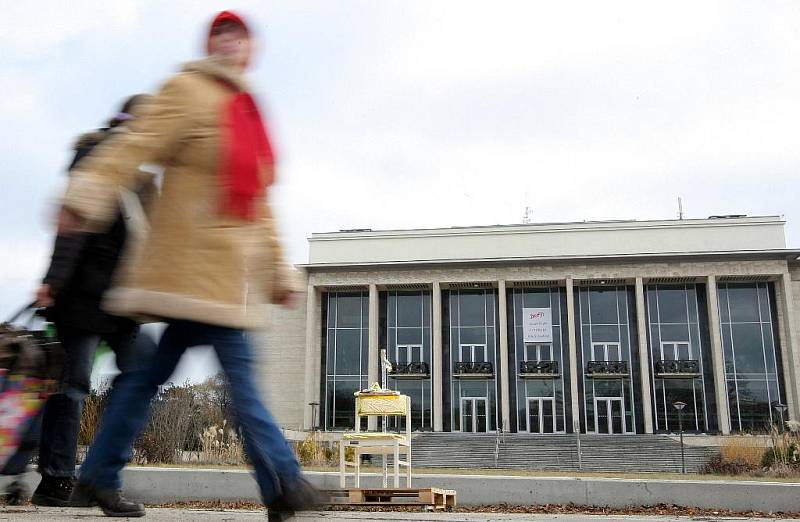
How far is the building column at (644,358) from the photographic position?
42969mm

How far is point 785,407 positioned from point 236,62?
A: 43.4 meters

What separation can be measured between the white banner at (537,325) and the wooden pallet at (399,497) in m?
38.3

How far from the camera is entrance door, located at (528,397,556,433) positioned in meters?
44.2

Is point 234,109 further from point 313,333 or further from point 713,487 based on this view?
point 313,333

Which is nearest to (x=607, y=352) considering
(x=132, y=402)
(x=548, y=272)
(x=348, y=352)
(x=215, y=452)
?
(x=548, y=272)

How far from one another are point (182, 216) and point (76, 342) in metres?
1.48

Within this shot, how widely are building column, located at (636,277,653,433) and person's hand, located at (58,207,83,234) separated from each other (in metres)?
43.8

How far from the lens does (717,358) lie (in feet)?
141

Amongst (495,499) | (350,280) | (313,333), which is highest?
(350,280)

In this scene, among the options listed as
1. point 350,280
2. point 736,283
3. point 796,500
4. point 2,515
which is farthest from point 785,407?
point 2,515

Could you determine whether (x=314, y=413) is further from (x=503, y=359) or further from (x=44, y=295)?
(x=44, y=295)

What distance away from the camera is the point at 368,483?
29.1 feet

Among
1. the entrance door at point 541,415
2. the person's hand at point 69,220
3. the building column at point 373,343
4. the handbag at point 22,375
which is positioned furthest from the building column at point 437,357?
the person's hand at point 69,220

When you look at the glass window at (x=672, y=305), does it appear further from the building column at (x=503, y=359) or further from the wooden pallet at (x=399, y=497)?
the wooden pallet at (x=399, y=497)
